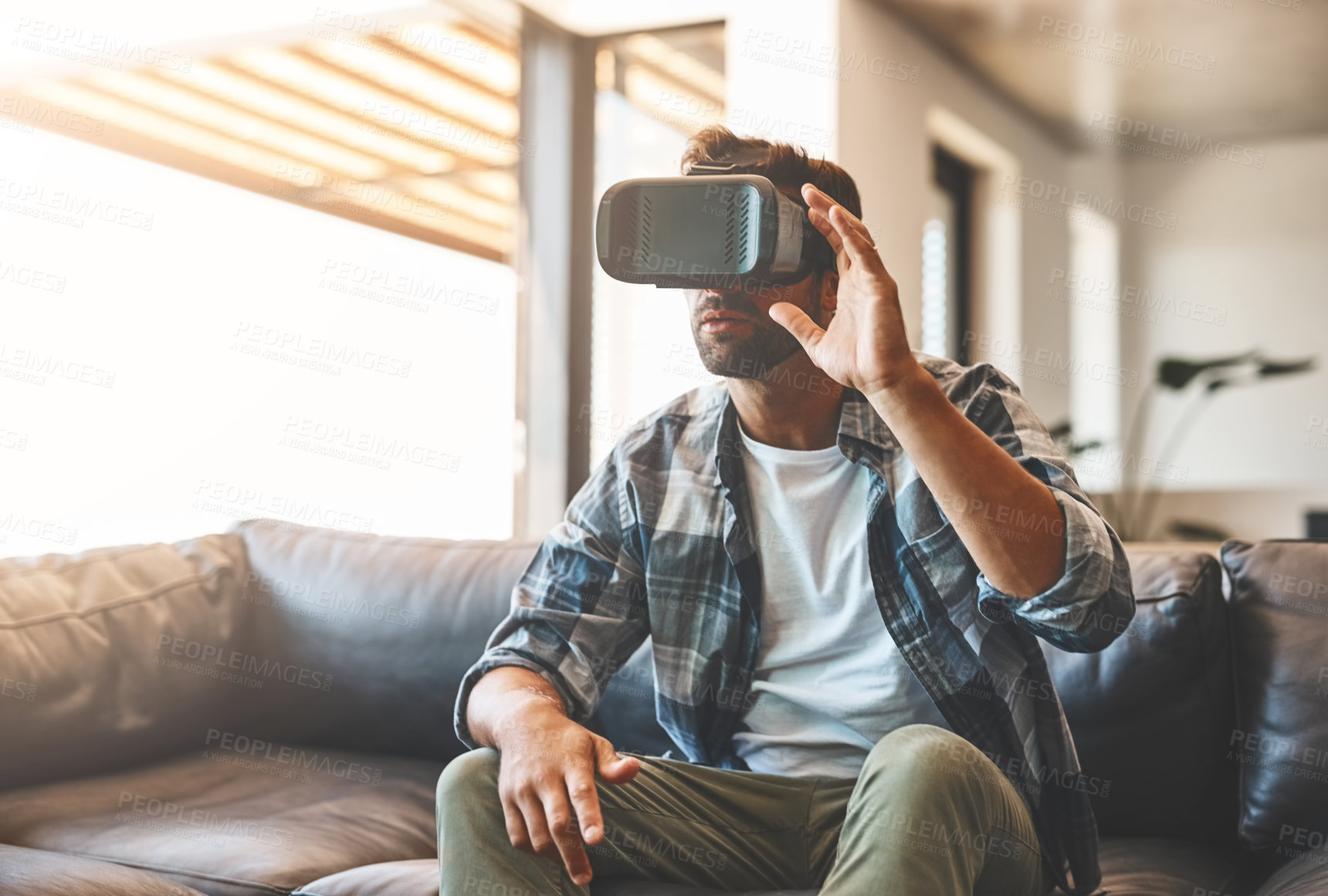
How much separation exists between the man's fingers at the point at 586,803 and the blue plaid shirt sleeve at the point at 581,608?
19 cm

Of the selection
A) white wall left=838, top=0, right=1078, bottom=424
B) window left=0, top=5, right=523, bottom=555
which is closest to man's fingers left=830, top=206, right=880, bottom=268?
window left=0, top=5, right=523, bottom=555

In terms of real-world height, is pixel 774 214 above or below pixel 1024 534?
above

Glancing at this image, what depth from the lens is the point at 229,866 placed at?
1284 millimetres

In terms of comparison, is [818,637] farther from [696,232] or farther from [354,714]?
[354,714]

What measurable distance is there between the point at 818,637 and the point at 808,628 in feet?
0.05

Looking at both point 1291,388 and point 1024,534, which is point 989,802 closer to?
point 1024,534

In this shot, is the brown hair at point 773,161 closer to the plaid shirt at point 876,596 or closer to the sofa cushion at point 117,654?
the plaid shirt at point 876,596

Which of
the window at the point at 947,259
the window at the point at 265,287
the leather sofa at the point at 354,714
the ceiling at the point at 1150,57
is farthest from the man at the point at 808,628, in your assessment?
the window at the point at 947,259

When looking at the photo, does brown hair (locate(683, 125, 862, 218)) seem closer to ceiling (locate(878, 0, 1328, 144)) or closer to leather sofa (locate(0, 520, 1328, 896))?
leather sofa (locate(0, 520, 1328, 896))

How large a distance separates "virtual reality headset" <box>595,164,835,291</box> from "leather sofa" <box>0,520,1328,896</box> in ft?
1.80

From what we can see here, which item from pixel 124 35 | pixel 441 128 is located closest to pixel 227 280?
pixel 124 35

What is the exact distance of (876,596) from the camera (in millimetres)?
1123

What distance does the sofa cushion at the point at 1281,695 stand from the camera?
3.98 feet

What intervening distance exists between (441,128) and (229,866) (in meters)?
2.61
